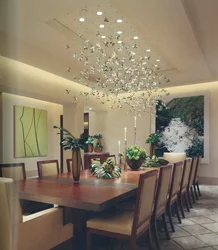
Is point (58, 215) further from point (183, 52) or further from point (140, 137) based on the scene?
point (140, 137)

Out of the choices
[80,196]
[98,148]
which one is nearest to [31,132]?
[98,148]

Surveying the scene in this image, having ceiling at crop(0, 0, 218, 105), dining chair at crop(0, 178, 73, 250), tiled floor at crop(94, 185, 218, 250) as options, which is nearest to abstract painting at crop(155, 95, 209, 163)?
ceiling at crop(0, 0, 218, 105)

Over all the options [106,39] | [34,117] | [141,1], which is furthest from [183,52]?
[34,117]

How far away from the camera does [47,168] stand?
3766 millimetres

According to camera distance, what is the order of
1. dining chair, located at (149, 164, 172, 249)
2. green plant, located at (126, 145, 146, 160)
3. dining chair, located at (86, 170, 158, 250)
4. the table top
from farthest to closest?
green plant, located at (126, 145, 146, 160) → dining chair, located at (149, 164, 172, 249) → dining chair, located at (86, 170, 158, 250) → the table top

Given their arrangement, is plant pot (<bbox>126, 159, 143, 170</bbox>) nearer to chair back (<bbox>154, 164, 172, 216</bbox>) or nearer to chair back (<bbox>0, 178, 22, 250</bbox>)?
chair back (<bbox>154, 164, 172, 216</bbox>)

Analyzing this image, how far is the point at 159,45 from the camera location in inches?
167

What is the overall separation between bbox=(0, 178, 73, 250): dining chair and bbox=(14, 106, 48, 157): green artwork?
475 centimetres

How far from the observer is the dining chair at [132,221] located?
6.82ft

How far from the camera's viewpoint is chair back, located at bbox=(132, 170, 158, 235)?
208cm

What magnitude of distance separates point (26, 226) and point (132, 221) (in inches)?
36.4

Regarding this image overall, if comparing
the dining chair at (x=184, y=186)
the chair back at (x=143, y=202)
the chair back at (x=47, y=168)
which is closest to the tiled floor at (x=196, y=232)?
the dining chair at (x=184, y=186)

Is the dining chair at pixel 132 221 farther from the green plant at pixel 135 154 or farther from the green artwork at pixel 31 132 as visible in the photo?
the green artwork at pixel 31 132

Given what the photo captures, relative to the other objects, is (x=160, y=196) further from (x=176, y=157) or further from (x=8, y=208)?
(x=176, y=157)
